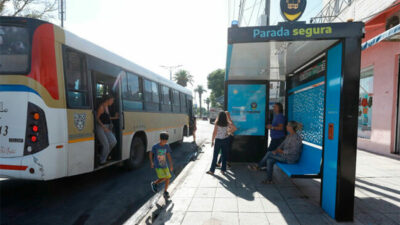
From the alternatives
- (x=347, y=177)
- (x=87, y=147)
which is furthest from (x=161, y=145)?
(x=347, y=177)

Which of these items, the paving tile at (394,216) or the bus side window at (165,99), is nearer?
the paving tile at (394,216)

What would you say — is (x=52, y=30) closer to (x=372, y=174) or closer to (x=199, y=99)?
(x=372, y=174)

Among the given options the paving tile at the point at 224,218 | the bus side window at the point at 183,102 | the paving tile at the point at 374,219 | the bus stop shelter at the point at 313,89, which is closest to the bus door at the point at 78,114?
the paving tile at the point at 224,218

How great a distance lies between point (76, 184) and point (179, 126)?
6053 mm

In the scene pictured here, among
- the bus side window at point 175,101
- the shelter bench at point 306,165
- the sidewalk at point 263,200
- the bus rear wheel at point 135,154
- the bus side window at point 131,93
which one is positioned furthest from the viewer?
the bus side window at point 175,101

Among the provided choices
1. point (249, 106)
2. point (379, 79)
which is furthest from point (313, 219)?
point (379, 79)

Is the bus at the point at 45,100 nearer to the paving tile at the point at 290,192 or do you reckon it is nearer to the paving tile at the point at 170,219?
the paving tile at the point at 170,219

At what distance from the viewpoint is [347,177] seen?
10.4 ft

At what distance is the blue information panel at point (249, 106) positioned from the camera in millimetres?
6906

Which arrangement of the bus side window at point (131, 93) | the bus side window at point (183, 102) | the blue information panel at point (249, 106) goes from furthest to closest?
the bus side window at point (183, 102), the blue information panel at point (249, 106), the bus side window at point (131, 93)

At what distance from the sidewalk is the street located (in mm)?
798

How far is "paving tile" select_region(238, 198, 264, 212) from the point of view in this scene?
377 cm

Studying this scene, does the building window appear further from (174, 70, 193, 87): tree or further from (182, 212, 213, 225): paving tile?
(174, 70, 193, 87): tree

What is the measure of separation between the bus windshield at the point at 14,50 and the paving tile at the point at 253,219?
4.30 meters
